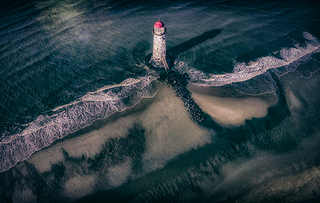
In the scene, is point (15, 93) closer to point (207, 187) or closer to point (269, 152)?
point (207, 187)

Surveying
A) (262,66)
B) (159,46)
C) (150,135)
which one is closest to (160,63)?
(159,46)

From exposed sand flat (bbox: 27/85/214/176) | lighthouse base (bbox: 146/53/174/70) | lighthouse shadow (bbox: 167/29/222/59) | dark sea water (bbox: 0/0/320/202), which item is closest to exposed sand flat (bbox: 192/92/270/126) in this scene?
dark sea water (bbox: 0/0/320/202)

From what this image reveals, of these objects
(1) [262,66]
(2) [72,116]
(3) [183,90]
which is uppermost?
(1) [262,66]

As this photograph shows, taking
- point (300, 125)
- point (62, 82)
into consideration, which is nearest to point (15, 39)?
point (62, 82)

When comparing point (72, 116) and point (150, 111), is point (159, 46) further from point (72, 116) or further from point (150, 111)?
point (72, 116)

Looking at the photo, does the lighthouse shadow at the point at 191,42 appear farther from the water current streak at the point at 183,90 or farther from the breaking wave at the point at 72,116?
the breaking wave at the point at 72,116

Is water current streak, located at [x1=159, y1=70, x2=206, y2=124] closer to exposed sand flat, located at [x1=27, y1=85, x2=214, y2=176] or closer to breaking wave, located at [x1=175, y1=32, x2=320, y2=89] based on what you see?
exposed sand flat, located at [x1=27, y1=85, x2=214, y2=176]
